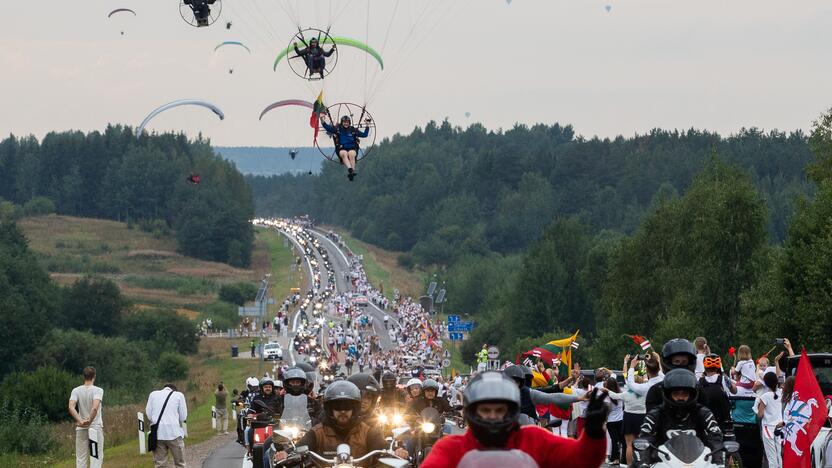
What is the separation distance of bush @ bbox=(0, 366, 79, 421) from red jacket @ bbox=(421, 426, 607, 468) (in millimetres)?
60311

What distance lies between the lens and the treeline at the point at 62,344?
227 feet

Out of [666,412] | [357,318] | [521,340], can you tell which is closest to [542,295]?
[521,340]

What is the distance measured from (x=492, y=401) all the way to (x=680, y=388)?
6040mm

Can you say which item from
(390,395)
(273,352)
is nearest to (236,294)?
(273,352)

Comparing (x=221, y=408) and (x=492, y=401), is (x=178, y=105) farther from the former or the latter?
(x=492, y=401)

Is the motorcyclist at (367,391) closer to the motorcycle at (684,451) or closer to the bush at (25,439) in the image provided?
the motorcycle at (684,451)

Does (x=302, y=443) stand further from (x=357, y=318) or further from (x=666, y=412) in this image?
(x=357, y=318)

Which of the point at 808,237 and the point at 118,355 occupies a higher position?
the point at 808,237

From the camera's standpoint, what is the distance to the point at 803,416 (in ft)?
54.6

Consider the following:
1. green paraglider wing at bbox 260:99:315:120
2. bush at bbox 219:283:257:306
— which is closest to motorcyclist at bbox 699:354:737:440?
green paraglider wing at bbox 260:99:315:120

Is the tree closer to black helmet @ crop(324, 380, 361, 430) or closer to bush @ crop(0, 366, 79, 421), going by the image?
bush @ crop(0, 366, 79, 421)

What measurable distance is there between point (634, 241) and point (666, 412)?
7936cm

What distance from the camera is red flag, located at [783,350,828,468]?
16.5m

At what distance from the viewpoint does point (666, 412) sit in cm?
1396
